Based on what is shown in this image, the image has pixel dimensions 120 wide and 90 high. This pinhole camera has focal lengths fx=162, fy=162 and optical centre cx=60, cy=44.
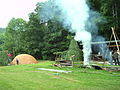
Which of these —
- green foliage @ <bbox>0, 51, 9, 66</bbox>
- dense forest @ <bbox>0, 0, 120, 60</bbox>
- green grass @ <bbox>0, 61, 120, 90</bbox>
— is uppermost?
dense forest @ <bbox>0, 0, 120, 60</bbox>

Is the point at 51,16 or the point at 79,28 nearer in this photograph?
the point at 79,28

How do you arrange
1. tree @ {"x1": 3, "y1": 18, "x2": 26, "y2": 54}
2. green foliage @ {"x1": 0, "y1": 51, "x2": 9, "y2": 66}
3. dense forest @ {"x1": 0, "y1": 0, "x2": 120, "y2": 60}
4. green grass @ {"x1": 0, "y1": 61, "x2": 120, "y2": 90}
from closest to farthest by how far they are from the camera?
green grass @ {"x1": 0, "y1": 61, "x2": 120, "y2": 90} < green foliage @ {"x1": 0, "y1": 51, "x2": 9, "y2": 66} < dense forest @ {"x1": 0, "y1": 0, "x2": 120, "y2": 60} < tree @ {"x1": 3, "y1": 18, "x2": 26, "y2": 54}

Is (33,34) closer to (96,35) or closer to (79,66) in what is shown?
(96,35)

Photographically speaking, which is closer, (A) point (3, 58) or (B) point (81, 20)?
(B) point (81, 20)

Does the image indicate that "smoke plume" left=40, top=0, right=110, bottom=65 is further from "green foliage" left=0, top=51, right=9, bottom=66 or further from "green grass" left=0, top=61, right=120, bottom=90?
"green foliage" left=0, top=51, right=9, bottom=66

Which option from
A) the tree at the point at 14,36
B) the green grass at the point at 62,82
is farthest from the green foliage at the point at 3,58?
the green grass at the point at 62,82

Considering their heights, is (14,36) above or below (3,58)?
above

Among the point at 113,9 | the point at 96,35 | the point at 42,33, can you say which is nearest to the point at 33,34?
the point at 42,33

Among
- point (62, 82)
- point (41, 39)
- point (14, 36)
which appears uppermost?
point (14, 36)

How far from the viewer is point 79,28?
12648mm

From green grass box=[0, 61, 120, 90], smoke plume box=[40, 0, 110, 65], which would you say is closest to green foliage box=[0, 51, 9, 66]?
smoke plume box=[40, 0, 110, 65]

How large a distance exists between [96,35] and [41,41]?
9.29 metres

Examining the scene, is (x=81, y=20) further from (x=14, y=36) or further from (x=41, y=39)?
(x=14, y=36)

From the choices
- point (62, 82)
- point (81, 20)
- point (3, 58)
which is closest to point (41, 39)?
point (3, 58)
